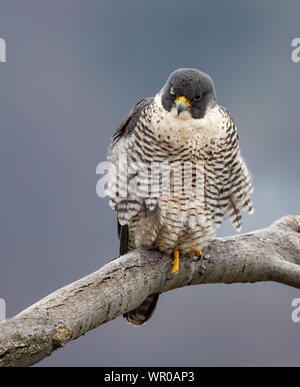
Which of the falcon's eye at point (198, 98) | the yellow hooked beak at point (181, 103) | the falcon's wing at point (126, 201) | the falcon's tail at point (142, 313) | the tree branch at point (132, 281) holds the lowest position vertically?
the falcon's tail at point (142, 313)

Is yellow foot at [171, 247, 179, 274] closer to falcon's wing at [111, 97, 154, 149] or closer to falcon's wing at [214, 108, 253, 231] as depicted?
falcon's wing at [214, 108, 253, 231]

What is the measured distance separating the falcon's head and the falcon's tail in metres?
1.38

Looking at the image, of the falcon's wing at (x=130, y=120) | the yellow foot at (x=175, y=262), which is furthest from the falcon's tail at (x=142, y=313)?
the falcon's wing at (x=130, y=120)

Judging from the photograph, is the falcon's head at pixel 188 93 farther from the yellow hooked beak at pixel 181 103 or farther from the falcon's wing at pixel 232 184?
the falcon's wing at pixel 232 184

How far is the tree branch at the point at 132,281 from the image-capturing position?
2.06 metres

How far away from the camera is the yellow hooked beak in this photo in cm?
288

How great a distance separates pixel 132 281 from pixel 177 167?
73 cm

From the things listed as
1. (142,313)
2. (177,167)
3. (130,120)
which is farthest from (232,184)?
(142,313)

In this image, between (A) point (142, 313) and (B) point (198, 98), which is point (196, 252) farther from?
(B) point (198, 98)

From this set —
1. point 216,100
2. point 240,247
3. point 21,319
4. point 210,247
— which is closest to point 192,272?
point 210,247

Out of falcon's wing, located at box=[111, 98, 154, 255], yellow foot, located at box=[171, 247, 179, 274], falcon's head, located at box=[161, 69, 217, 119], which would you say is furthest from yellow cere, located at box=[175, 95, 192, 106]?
yellow foot, located at box=[171, 247, 179, 274]

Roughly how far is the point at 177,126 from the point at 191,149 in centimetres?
16

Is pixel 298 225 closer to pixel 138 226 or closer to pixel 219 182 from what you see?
pixel 219 182

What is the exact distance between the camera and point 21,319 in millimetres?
2117
